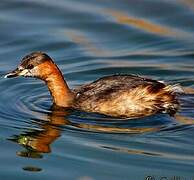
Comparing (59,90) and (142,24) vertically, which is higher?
(142,24)

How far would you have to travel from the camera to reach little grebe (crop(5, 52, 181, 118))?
950cm

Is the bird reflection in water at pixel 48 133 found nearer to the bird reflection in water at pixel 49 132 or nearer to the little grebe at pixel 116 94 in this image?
the bird reflection in water at pixel 49 132

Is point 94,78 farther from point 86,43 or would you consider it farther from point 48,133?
point 48,133

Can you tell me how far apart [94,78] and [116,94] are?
140 centimetres

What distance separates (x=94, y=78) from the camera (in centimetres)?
1086

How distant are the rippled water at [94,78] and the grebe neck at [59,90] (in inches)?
8.8

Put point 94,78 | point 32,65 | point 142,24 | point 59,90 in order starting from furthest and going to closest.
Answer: point 142,24
point 94,78
point 59,90
point 32,65

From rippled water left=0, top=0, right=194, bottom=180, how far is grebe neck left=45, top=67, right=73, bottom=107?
0.22 m

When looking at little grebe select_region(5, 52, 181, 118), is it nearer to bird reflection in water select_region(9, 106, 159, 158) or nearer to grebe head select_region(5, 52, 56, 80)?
grebe head select_region(5, 52, 56, 80)

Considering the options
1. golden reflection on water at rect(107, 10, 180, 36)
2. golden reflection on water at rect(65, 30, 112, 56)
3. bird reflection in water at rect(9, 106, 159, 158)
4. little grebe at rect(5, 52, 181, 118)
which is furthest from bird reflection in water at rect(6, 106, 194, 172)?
golden reflection on water at rect(107, 10, 180, 36)

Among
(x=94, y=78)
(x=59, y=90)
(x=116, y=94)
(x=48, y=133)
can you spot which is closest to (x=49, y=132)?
(x=48, y=133)

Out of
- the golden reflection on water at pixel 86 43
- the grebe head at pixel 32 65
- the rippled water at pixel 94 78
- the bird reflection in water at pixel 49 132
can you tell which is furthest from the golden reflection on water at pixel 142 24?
the bird reflection in water at pixel 49 132

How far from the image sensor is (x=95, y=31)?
12.8 m

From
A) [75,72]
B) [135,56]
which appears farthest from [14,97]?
[135,56]
